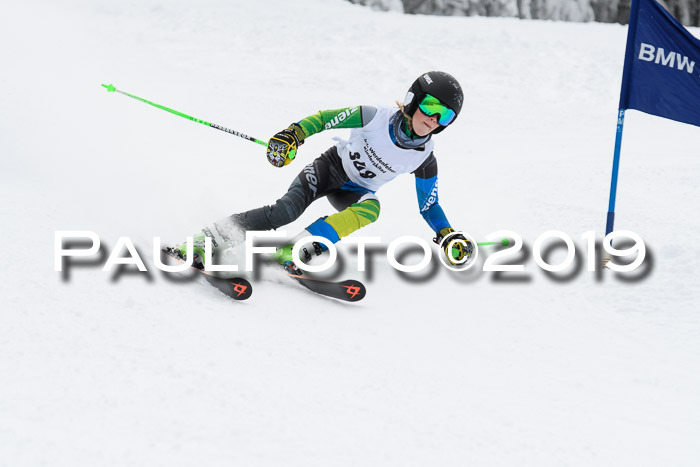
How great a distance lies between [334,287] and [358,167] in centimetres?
84

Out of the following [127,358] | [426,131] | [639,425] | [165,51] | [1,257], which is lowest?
[639,425]

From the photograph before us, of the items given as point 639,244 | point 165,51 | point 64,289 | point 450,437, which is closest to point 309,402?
point 450,437

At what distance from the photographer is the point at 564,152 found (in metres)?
8.05

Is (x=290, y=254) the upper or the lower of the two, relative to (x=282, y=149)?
lower

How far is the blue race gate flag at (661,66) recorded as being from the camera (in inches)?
181

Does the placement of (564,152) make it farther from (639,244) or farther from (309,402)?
(309,402)

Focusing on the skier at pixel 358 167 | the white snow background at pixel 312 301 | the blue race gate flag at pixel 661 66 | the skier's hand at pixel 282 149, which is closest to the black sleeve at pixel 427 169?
the skier at pixel 358 167

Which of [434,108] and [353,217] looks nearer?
[434,108]

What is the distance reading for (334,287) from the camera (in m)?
3.97

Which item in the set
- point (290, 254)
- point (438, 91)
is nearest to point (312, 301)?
point (290, 254)

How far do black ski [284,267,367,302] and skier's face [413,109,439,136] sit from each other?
3.26 feet

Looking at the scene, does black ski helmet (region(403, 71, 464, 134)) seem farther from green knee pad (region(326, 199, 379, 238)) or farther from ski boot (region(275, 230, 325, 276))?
ski boot (region(275, 230, 325, 276))

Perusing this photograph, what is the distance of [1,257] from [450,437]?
2.19m

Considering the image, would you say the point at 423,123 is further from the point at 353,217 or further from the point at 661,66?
the point at 661,66
